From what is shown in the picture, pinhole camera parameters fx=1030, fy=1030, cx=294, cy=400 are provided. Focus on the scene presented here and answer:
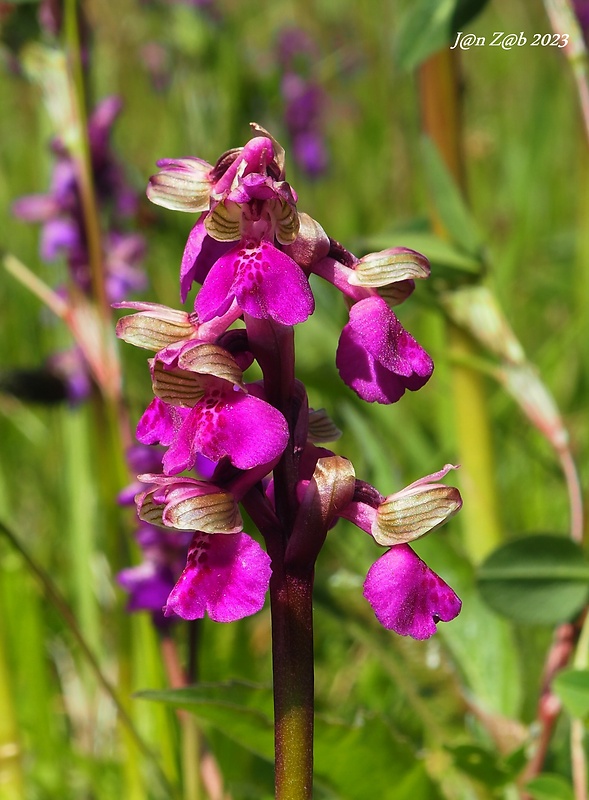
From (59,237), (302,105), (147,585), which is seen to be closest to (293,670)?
(147,585)

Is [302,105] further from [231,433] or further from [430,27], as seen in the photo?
[231,433]

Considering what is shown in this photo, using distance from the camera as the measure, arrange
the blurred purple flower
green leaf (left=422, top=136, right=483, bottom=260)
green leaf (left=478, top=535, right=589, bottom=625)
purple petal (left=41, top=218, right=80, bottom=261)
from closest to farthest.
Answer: green leaf (left=478, top=535, right=589, bottom=625)
green leaf (left=422, top=136, right=483, bottom=260)
purple petal (left=41, top=218, right=80, bottom=261)
the blurred purple flower

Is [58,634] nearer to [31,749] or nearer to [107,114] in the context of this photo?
[31,749]

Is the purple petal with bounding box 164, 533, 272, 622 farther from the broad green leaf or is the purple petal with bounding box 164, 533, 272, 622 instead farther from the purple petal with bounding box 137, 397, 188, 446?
the broad green leaf

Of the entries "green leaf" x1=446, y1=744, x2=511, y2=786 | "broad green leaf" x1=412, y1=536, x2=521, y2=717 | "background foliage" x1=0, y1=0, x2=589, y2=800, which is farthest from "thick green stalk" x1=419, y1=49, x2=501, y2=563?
"green leaf" x1=446, y1=744, x2=511, y2=786

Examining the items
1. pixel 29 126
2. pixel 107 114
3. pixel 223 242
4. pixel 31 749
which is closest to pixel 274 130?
pixel 107 114

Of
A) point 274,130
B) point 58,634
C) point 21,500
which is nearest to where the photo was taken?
point 58,634
